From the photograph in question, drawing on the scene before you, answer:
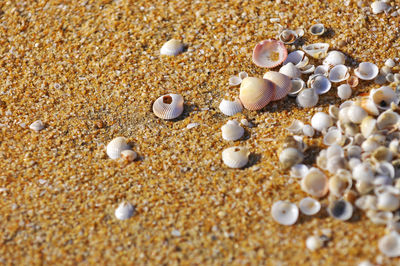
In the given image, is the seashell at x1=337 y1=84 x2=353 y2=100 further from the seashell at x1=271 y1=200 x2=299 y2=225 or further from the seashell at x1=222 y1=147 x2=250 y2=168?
the seashell at x1=271 y1=200 x2=299 y2=225

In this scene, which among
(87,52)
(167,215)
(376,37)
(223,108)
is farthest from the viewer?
(87,52)

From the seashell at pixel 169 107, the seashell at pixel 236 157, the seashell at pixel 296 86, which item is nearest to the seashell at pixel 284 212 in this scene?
the seashell at pixel 236 157

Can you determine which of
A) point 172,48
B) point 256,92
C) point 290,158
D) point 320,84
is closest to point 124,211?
point 290,158

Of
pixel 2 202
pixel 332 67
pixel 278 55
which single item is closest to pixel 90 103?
pixel 2 202

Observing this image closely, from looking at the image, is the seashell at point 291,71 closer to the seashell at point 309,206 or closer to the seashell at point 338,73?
the seashell at point 338,73

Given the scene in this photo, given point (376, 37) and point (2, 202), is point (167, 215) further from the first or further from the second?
point (376, 37)
